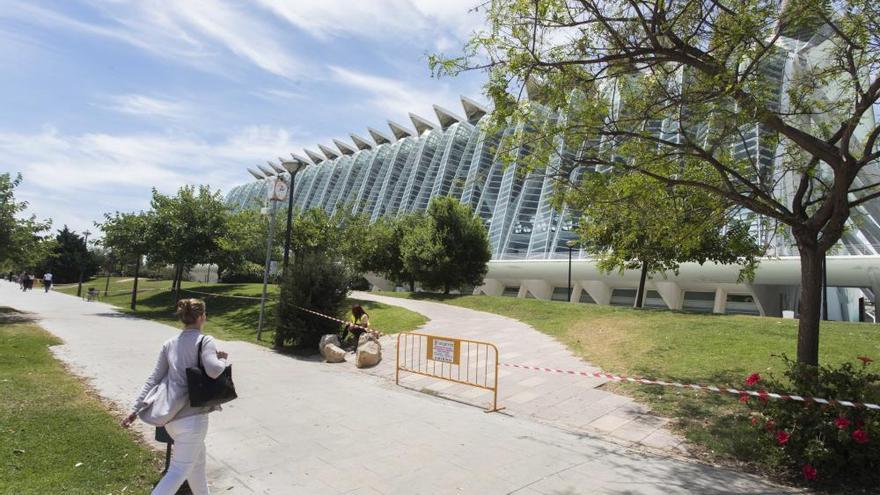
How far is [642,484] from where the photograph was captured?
16.1 feet

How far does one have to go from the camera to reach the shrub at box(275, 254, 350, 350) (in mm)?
13117

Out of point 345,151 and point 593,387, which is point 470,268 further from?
point 345,151

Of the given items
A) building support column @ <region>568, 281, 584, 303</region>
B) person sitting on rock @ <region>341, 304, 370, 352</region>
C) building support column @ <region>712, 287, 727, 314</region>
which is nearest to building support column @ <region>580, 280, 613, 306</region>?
building support column @ <region>568, 281, 584, 303</region>

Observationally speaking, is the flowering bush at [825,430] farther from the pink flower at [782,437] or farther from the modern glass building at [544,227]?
the modern glass building at [544,227]

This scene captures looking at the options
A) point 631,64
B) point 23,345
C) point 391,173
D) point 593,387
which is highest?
point 391,173

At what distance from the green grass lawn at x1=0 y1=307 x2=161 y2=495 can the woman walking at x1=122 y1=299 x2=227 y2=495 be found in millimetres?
973

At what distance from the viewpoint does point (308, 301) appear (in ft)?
43.3

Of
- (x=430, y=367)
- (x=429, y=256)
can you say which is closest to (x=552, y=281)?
(x=429, y=256)

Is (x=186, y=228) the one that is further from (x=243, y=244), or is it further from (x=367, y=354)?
(x=367, y=354)

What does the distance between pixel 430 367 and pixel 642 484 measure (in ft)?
20.6

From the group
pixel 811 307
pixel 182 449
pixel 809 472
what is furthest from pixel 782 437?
pixel 182 449

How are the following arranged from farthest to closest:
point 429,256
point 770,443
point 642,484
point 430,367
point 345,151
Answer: point 345,151 → point 429,256 → point 430,367 → point 770,443 → point 642,484

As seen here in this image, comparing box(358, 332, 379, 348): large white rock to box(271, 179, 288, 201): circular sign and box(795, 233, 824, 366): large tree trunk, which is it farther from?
box(795, 233, 824, 366): large tree trunk

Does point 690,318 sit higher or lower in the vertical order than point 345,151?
lower
